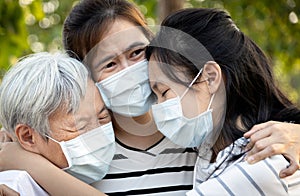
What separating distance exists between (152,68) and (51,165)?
492mm

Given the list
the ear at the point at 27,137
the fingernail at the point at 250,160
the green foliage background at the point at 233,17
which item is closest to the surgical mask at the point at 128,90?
the ear at the point at 27,137

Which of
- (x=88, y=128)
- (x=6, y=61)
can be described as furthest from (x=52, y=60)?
(x=6, y=61)

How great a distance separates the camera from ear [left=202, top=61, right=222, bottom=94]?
2392 millimetres

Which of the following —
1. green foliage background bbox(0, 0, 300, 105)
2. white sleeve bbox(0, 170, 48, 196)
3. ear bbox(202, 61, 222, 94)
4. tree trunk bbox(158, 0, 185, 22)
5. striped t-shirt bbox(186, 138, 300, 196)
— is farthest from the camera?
green foliage background bbox(0, 0, 300, 105)

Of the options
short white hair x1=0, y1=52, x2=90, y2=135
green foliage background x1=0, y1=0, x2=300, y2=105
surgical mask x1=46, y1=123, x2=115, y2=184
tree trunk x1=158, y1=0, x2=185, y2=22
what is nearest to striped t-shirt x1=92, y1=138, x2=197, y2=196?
surgical mask x1=46, y1=123, x2=115, y2=184

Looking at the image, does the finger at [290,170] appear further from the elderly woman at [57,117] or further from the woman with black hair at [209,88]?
the elderly woman at [57,117]

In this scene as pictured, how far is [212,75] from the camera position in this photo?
2.41 meters

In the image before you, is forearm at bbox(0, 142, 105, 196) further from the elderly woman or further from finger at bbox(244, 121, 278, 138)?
finger at bbox(244, 121, 278, 138)

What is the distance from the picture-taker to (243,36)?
2.52m

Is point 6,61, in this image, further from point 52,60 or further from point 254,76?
point 254,76

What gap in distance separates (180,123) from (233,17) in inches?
113

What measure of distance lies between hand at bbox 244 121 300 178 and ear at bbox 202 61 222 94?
0.21 meters

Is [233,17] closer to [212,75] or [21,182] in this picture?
[212,75]

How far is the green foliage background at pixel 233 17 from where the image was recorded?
13.4 feet
